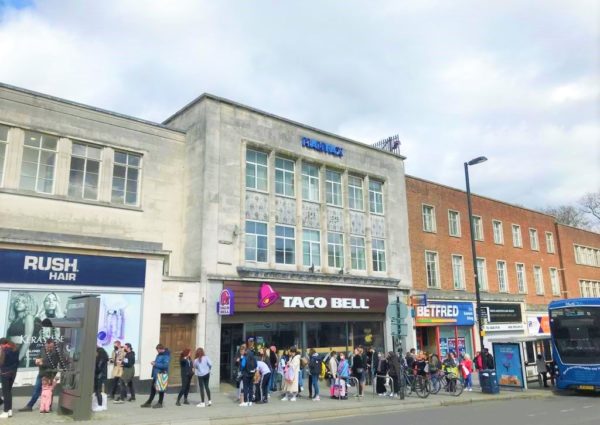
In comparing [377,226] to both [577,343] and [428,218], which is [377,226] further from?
[577,343]

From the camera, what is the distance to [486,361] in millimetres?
20703

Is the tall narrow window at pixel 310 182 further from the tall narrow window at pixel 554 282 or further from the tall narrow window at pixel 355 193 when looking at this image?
the tall narrow window at pixel 554 282

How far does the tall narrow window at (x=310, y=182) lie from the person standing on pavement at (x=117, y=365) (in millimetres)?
11633

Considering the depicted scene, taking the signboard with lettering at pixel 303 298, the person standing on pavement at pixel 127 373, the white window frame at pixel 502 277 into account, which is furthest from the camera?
the white window frame at pixel 502 277

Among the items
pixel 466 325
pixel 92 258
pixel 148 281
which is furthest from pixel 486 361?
pixel 92 258

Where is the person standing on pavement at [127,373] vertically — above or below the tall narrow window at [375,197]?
below

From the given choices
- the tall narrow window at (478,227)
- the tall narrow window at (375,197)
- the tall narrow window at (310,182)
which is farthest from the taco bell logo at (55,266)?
the tall narrow window at (478,227)

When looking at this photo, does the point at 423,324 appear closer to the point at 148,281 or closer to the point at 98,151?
the point at 148,281

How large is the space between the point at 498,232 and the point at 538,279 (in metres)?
5.97

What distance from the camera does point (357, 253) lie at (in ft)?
84.9

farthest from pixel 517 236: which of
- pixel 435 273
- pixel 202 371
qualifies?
pixel 202 371

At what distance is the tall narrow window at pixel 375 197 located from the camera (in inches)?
1076

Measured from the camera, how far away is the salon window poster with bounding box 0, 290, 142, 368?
15047mm

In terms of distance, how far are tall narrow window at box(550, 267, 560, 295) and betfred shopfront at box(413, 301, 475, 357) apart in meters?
12.5
